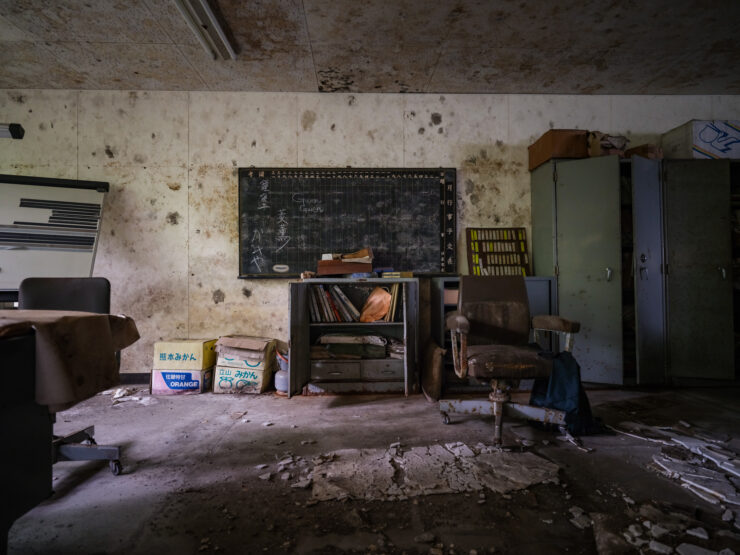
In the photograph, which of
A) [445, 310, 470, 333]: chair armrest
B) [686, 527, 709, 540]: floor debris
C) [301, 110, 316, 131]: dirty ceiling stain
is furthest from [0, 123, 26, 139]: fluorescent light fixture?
[686, 527, 709, 540]: floor debris

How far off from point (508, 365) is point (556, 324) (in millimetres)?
425

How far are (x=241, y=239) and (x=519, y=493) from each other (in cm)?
318

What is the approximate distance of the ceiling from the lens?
2609 millimetres

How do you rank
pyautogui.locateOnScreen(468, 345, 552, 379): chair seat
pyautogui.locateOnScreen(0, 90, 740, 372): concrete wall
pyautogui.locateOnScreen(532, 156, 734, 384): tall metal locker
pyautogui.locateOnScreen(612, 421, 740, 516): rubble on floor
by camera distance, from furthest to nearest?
1. pyautogui.locateOnScreen(0, 90, 740, 372): concrete wall
2. pyautogui.locateOnScreen(532, 156, 734, 384): tall metal locker
3. pyautogui.locateOnScreen(468, 345, 552, 379): chair seat
4. pyautogui.locateOnScreen(612, 421, 740, 516): rubble on floor

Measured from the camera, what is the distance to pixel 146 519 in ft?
4.74

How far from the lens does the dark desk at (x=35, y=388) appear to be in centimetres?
104

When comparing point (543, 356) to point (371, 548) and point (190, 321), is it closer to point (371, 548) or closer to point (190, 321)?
point (371, 548)

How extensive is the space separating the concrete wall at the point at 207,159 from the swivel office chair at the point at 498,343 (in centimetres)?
134

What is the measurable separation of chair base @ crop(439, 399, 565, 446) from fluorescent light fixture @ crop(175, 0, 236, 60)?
10.3 feet

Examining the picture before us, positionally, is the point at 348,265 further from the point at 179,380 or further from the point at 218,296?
the point at 179,380

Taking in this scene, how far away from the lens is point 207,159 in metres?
3.72

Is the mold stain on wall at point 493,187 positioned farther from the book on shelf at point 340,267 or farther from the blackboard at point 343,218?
the book on shelf at point 340,267

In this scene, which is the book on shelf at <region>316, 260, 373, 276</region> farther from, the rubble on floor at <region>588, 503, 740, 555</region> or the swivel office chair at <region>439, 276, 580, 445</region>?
the rubble on floor at <region>588, 503, 740, 555</region>

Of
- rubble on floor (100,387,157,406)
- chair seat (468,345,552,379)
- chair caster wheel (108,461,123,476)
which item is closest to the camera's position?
chair caster wheel (108,461,123,476)
